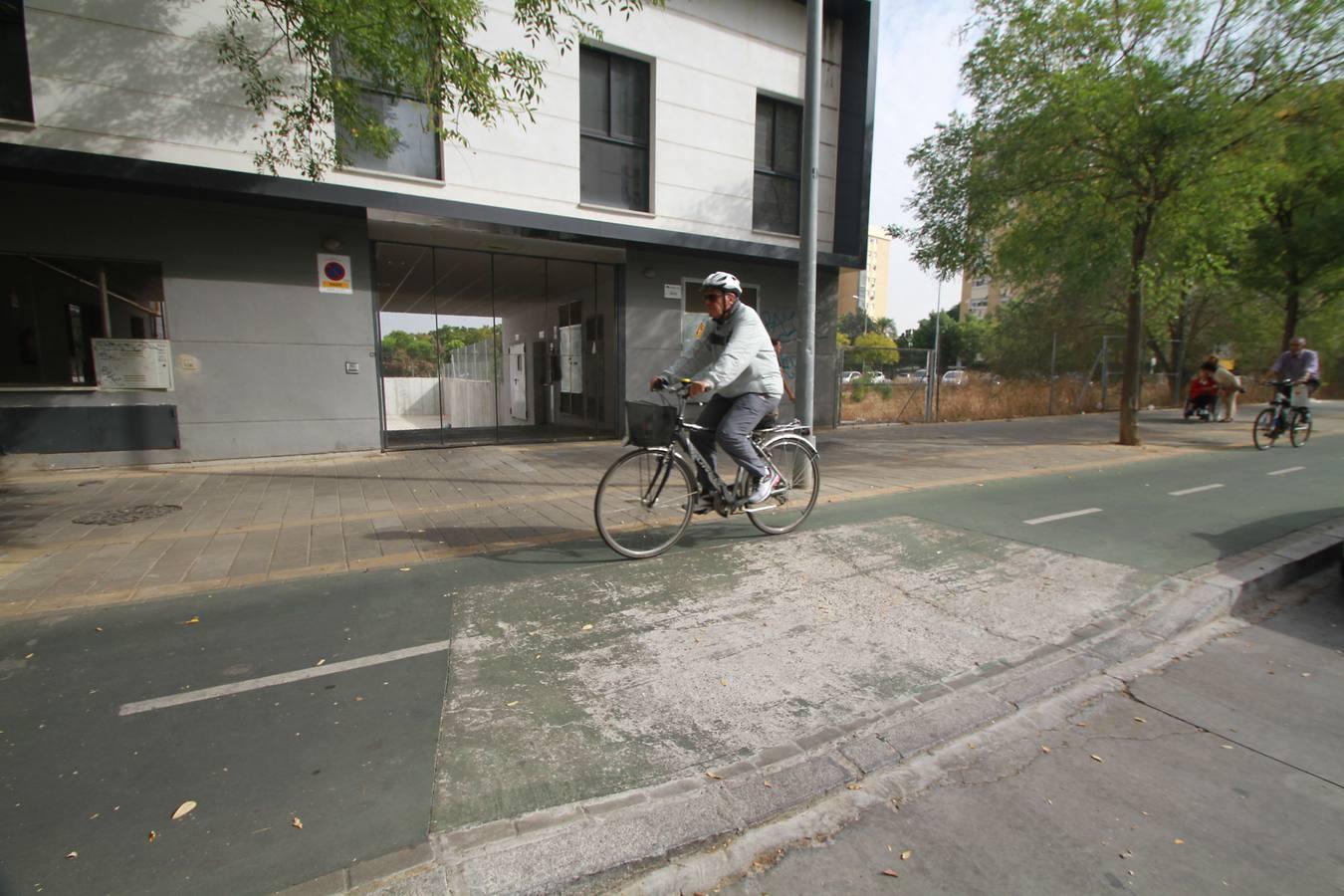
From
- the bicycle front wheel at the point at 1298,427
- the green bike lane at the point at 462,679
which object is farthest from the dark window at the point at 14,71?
the bicycle front wheel at the point at 1298,427

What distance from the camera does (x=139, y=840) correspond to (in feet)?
6.58

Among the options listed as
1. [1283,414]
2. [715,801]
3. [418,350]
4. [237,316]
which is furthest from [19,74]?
[1283,414]

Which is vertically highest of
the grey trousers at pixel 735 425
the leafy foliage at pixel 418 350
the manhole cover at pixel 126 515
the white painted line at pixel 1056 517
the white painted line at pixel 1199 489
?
the leafy foliage at pixel 418 350

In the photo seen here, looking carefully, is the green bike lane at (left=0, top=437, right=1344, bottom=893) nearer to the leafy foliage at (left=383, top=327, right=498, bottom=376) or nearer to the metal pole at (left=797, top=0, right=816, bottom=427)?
the metal pole at (left=797, top=0, right=816, bottom=427)

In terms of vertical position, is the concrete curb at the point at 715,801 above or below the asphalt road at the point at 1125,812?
above

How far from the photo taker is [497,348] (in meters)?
15.1

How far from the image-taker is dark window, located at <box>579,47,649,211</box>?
10.8 meters

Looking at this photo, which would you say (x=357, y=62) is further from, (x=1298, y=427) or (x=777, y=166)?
(x=1298, y=427)

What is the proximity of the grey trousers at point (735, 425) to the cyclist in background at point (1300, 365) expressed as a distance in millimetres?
12098

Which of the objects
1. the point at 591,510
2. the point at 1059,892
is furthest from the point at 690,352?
the point at 1059,892

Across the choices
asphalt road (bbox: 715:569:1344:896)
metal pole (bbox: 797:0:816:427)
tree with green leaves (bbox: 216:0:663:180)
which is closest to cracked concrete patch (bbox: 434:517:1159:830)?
asphalt road (bbox: 715:569:1344:896)

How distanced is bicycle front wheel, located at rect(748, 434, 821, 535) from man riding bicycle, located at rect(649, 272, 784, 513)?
0.28 m

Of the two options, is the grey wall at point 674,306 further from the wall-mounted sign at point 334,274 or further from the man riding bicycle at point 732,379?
the man riding bicycle at point 732,379

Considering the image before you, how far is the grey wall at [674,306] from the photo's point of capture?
37.8 feet
